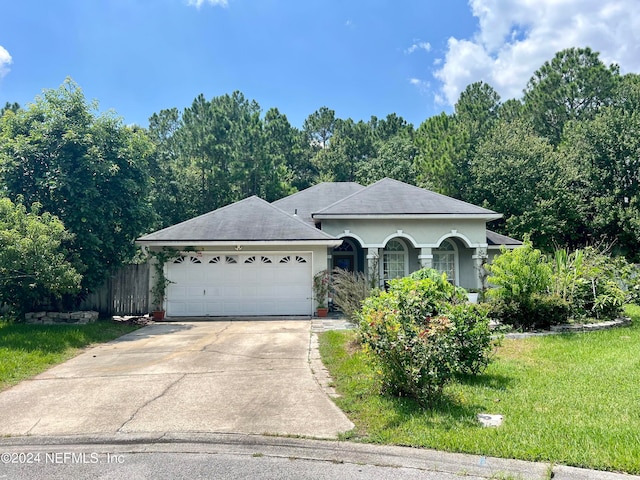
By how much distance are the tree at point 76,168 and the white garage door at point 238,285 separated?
2.46 metres

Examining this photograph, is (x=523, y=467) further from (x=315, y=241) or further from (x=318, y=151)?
(x=318, y=151)

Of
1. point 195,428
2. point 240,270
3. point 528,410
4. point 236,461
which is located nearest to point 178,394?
point 195,428

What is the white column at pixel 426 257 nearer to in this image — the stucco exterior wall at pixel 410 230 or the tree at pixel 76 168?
the stucco exterior wall at pixel 410 230

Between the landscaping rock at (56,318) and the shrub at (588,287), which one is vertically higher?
the shrub at (588,287)

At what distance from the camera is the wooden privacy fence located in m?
14.5

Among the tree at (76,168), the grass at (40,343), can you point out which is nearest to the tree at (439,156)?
the tree at (76,168)

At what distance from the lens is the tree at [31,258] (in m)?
10.4

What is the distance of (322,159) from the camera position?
39719mm

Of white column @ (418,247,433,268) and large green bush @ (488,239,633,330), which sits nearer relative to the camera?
large green bush @ (488,239,633,330)

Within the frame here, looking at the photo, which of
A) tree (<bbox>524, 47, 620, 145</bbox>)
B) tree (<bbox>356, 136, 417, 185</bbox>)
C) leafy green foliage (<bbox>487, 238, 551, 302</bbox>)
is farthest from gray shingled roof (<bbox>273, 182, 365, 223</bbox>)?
tree (<bbox>524, 47, 620, 145</bbox>)

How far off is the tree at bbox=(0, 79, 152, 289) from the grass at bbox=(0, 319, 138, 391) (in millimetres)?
1964

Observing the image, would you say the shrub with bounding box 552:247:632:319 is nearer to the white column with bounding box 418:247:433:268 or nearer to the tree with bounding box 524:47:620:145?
the white column with bounding box 418:247:433:268

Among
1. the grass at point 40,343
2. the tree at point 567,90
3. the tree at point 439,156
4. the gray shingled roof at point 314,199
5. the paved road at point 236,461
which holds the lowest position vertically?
the paved road at point 236,461

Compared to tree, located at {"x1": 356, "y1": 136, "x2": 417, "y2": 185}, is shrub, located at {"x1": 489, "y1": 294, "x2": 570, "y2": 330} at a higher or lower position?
lower
